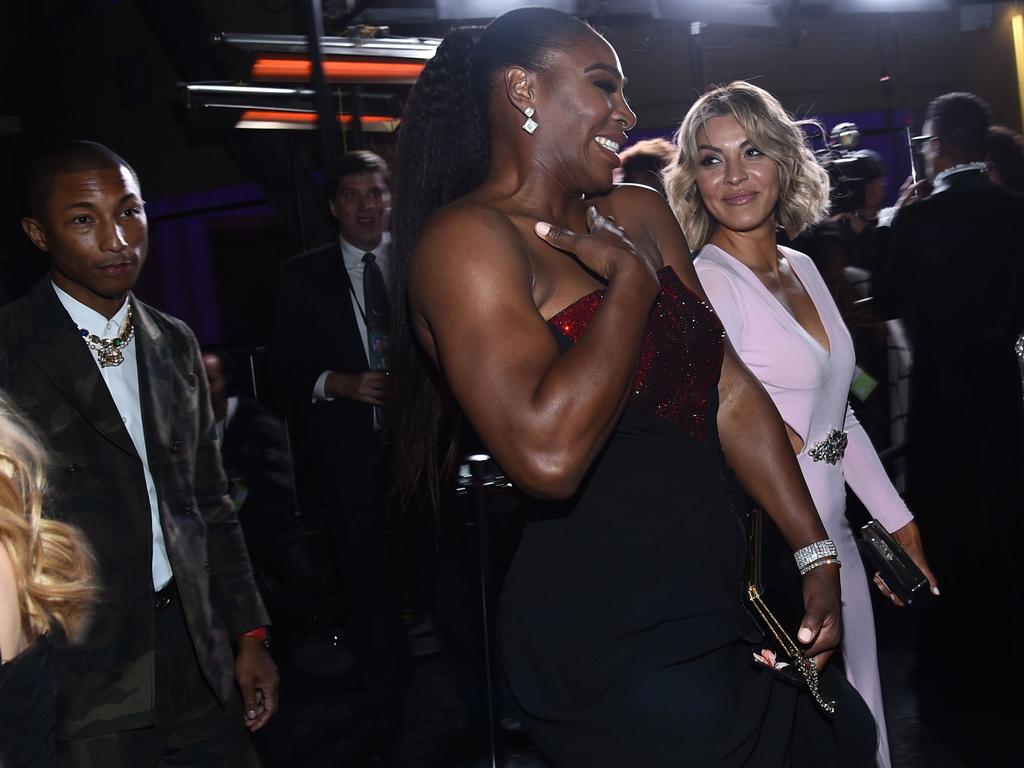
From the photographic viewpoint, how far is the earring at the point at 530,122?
1.83m

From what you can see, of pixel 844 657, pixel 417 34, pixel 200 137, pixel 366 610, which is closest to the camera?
pixel 844 657

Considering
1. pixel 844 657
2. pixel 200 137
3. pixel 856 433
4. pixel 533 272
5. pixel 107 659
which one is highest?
pixel 200 137

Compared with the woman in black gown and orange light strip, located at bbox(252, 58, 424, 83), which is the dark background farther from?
the woman in black gown

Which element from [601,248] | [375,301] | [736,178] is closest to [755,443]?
[601,248]

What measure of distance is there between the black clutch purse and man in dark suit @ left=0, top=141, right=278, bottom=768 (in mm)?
1394

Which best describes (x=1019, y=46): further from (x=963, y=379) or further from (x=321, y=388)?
(x=321, y=388)

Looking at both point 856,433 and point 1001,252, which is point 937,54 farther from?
point 856,433

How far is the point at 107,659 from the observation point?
91.6 inches

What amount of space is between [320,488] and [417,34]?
14.8 ft

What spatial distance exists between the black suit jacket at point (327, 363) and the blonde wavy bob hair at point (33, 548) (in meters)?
2.75

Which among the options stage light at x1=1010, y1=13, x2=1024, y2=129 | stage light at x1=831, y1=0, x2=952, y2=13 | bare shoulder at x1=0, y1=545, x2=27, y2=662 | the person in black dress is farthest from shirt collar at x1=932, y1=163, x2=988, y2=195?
stage light at x1=1010, y1=13, x2=1024, y2=129

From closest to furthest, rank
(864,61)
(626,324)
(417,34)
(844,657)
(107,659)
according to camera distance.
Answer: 1. (626,324)
2. (107,659)
3. (844,657)
4. (417,34)
5. (864,61)

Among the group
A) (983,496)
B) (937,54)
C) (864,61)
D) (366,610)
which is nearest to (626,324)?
(366,610)

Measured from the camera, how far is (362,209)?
4.49 meters
